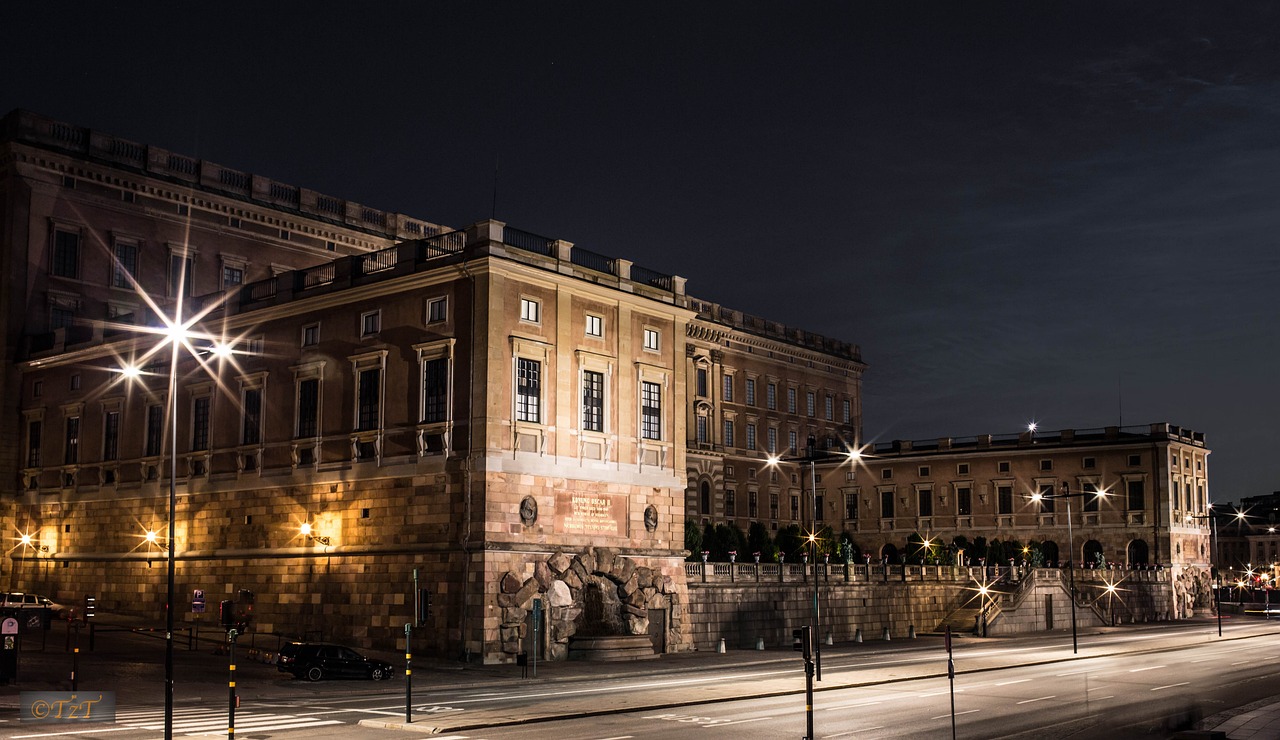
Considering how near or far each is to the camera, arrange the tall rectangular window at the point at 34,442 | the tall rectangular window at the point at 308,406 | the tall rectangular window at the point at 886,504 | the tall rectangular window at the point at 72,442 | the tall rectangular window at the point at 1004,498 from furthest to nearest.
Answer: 1. the tall rectangular window at the point at 886,504
2. the tall rectangular window at the point at 1004,498
3. the tall rectangular window at the point at 34,442
4. the tall rectangular window at the point at 72,442
5. the tall rectangular window at the point at 308,406

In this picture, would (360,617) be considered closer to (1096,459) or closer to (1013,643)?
(1013,643)

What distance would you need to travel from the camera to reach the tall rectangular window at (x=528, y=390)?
161ft

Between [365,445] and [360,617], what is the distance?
7.06 meters

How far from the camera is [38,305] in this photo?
7019 cm

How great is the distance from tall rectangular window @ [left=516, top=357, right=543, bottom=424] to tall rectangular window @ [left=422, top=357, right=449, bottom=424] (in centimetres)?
286

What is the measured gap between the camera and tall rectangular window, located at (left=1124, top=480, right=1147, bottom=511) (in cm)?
9800

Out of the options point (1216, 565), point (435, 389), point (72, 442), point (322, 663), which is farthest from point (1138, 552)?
point (72, 442)

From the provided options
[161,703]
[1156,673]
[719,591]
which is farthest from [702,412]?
[161,703]

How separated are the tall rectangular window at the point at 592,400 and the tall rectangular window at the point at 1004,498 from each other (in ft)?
200

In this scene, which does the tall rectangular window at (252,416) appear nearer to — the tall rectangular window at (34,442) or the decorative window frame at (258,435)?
the decorative window frame at (258,435)

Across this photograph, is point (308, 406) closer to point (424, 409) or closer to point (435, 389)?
point (424, 409)

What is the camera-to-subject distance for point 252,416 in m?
56.9

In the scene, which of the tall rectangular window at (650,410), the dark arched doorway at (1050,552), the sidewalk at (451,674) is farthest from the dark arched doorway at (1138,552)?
the tall rectangular window at (650,410)

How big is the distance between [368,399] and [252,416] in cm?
819
